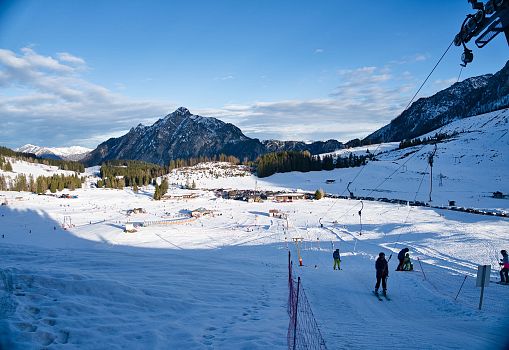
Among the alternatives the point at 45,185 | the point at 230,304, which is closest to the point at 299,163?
the point at 45,185

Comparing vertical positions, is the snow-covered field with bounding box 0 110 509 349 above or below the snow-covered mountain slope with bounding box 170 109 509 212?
below

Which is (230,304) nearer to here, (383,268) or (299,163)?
(383,268)

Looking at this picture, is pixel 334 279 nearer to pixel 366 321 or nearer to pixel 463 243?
pixel 366 321

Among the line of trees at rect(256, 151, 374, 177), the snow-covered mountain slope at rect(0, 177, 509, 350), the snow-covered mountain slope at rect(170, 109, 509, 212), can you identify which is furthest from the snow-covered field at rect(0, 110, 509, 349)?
the line of trees at rect(256, 151, 374, 177)

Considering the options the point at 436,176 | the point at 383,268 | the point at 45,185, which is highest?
the point at 45,185

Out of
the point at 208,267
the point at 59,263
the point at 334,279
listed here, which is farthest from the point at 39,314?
the point at 334,279

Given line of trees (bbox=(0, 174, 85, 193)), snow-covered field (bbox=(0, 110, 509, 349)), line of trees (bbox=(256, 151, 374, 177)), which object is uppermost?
line of trees (bbox=(256, 151, 374, 177))

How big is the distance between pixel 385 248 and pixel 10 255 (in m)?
25.2

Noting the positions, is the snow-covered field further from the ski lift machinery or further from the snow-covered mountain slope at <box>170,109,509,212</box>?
the snow-covered mountain slope at <box>170,109,509,212</box>

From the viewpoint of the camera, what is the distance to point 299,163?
150250mm

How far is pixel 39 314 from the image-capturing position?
26.2ft

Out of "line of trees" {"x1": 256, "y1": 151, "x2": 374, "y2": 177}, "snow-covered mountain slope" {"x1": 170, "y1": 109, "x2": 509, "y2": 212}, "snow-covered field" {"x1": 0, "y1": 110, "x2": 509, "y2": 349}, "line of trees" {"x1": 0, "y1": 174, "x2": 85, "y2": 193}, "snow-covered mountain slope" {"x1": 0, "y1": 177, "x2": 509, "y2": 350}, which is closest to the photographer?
"snow-covered mountain slope" {"x1": 0, "y1": 177, "x2": 509, "y2": 350}

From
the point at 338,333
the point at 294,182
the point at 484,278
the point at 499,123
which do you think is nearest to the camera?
the point at 338,333

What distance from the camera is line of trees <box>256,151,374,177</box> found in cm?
14425
